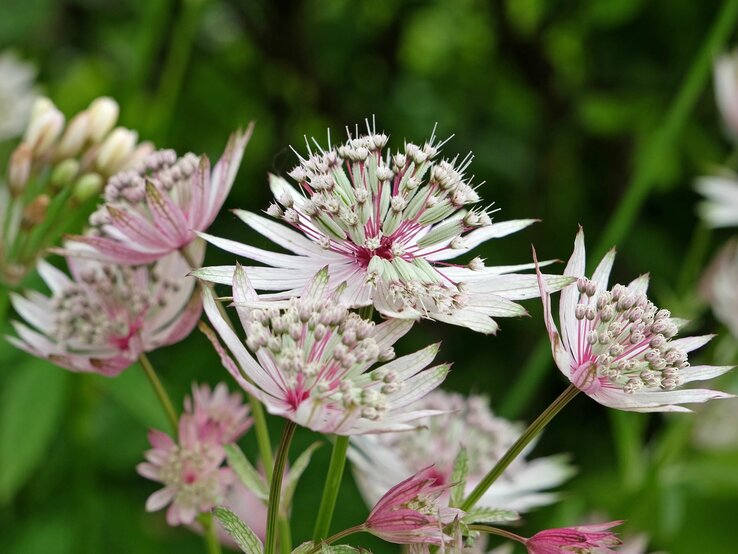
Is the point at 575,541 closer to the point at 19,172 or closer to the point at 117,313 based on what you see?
the point at 117,313

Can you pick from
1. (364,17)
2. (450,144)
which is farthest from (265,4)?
(450,144)

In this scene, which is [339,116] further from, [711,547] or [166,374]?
[711,547]

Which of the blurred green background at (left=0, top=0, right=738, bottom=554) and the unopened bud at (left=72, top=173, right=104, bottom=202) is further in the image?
the blurred green background at (left=0, top=0, right=738, bottom=554)

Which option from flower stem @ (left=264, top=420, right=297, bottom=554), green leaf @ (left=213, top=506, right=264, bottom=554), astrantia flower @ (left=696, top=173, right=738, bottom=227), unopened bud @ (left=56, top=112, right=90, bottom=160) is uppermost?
astrantia flower @ (left=696, top=173, right=738, bottom=227)

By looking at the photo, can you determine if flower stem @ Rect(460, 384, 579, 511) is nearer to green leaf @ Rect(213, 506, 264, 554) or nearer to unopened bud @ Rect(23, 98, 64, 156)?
green leaf @ Rect(213, 506, 264, 554)

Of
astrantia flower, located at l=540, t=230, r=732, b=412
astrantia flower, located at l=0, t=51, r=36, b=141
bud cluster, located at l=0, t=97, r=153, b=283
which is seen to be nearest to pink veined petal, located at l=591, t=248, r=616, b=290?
astrantia flower, located at l=540, t=230, r=732, b=412

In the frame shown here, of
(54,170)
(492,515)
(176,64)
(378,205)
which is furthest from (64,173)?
(176,64)
